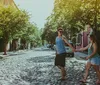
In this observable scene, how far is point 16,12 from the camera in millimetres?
38594

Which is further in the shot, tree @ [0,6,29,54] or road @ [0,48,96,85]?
tree @ [0,6,29,54]

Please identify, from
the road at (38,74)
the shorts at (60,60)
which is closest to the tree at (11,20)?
the road at (38,74)

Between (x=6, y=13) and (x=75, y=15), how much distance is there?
12.7 meters

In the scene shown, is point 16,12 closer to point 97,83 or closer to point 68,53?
point 68,53

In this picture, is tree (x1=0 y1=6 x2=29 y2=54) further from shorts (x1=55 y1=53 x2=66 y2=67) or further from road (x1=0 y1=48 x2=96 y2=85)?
shorts (x1=55 y1=53 x2=66 y2=67)

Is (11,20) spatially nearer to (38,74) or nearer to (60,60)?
(38,74)

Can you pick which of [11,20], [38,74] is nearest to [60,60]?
[38,74]

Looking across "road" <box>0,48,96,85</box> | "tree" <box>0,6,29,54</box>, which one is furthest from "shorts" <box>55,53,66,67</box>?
"tree" <box>0,6,29,54</box>

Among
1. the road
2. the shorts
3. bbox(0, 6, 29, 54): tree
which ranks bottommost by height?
the road

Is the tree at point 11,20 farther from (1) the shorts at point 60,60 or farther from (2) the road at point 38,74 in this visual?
(1) the shorts at point 60,60

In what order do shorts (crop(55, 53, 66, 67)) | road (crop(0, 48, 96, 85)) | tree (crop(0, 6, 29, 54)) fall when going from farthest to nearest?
tree (crop(0, 6, 29, 54)), shorts (crop(55, 53, 66, 67)), road (crop(0, 48, 96, 85))

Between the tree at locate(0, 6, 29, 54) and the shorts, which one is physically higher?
the tree at locate(0, 6, 29, 54)

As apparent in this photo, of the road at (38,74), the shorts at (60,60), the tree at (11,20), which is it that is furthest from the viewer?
the tree at (11,20)

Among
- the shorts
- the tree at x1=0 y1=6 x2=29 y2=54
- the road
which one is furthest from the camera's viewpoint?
the tree at x1=0 y1=6 x2=29 y2=54
